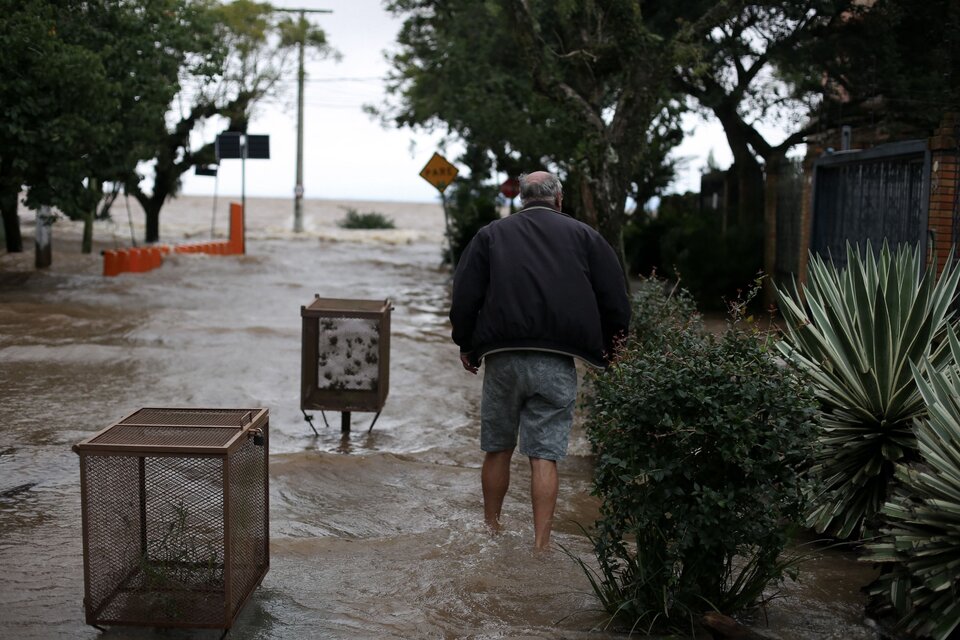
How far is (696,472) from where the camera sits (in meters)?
4.23

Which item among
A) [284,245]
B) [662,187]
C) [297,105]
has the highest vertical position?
[297,105]

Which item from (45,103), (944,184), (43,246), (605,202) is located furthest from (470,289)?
(43,246)

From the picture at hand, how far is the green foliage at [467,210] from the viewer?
29.1m

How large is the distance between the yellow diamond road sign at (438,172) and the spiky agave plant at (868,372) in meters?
18.6

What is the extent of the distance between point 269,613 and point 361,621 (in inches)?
15.4

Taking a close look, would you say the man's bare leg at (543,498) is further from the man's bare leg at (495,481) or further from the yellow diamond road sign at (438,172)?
the yellow diamond road sign at (438,172)

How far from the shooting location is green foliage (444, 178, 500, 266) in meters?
29.1

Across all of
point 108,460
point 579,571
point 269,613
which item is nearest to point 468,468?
point 579,571

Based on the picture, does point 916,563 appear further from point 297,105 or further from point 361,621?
point 297,105

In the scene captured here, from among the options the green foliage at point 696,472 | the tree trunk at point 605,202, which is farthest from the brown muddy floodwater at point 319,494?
the tree trunk at point 605,202

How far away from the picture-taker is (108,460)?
14.0 feet

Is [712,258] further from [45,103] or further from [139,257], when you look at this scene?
[139,257]

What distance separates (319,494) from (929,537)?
12.4 ft

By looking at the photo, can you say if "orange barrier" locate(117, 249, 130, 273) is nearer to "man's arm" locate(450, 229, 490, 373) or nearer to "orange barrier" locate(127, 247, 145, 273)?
"orange barrier" locate(127, 247, 145, 273)
